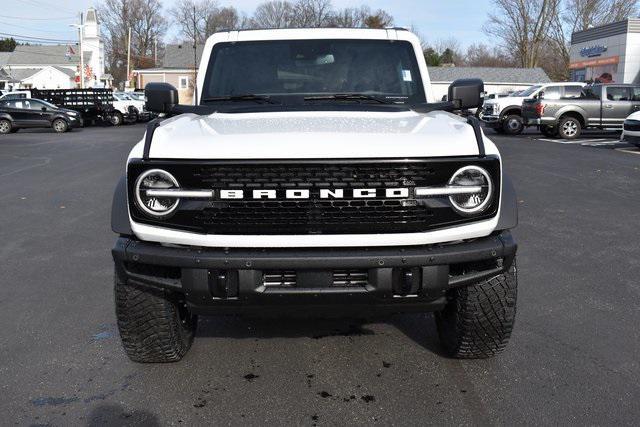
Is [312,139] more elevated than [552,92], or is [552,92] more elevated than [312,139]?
[552,92]

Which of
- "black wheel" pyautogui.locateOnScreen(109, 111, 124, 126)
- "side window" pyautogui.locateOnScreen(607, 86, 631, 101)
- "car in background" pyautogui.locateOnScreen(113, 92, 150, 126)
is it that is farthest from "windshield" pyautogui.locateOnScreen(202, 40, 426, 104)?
"car in background" pyautogui.locateOnScreen(113, 92, 150, 126)

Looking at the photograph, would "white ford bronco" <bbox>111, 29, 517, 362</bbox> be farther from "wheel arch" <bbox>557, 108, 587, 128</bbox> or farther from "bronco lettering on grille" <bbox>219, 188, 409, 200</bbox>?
"wheel arch" <bbox>557, 108, 587, 128</bbox>

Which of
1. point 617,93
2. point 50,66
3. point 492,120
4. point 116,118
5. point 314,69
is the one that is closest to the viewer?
point 314,69

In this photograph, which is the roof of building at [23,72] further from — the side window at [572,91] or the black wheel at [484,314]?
the black wheel at [484,314]

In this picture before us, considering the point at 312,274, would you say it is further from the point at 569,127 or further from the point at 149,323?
the point at 569,127

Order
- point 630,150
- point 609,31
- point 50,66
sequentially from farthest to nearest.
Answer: point 50,66 → point 609,31 → point 630,150

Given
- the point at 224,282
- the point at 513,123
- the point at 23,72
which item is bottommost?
the point at 224,282

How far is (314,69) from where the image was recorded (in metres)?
4.63

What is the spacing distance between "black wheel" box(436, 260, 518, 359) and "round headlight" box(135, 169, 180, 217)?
1506mm

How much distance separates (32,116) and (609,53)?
1315 inches

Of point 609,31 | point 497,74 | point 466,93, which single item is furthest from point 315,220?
point 497,74

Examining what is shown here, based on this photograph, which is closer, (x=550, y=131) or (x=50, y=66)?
(x=550, y=131)

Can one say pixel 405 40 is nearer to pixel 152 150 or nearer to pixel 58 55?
pixel 152 150

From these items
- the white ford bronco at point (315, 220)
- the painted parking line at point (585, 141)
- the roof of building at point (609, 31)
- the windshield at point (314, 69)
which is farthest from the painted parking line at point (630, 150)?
the roof of building at point (609, 31)
